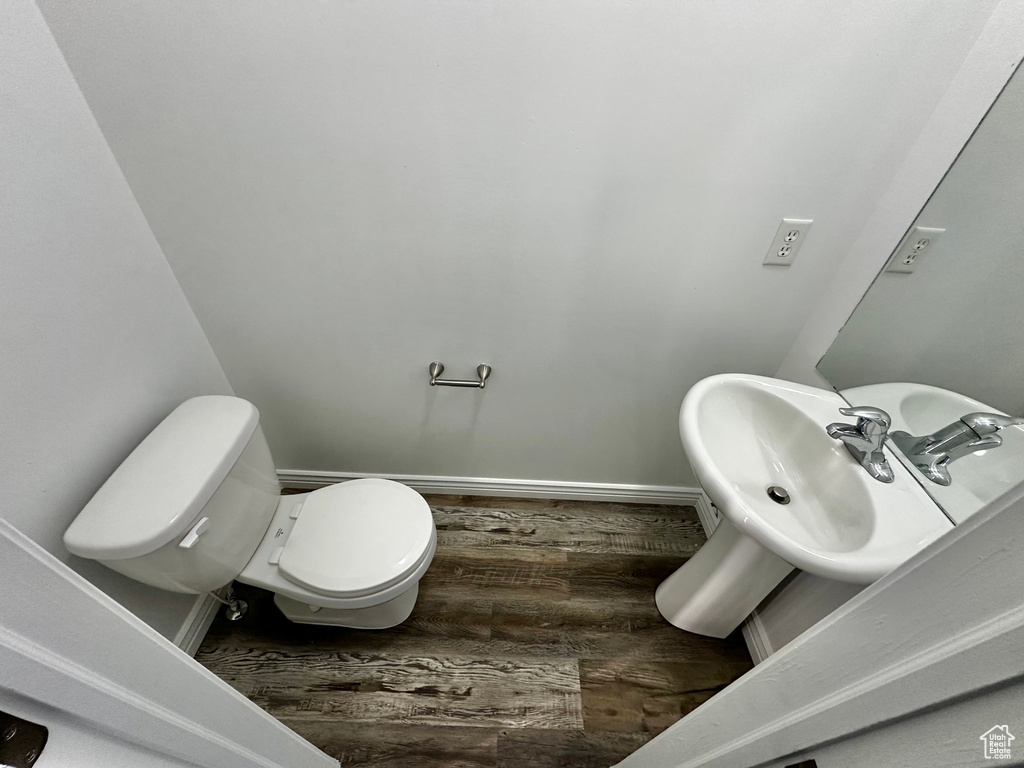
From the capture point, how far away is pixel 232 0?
2.51 feet

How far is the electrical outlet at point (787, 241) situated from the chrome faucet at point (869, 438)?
0.40m

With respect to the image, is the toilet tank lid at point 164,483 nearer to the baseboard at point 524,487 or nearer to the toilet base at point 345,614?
the toilet base at point 345,614

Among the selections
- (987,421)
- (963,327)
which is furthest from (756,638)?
(963,327)

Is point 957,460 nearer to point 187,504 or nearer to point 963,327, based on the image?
point 963,327

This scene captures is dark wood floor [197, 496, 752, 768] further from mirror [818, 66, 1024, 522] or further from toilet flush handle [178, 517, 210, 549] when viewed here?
mirror [818, 66, 1024, 522]

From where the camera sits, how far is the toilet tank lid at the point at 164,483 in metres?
0.80

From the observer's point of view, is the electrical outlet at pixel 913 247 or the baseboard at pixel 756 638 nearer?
the electrical outlet at pixel 913 247

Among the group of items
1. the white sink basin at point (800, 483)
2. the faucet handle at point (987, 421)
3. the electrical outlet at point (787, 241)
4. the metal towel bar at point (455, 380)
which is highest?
the electrical outlet at point (787, 241)

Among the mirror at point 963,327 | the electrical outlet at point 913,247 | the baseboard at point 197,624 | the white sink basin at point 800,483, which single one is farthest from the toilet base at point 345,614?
the electrical outlet at point 913,247

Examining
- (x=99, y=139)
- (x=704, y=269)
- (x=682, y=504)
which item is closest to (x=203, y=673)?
(x=99, y=139)

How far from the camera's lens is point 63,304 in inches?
32.7

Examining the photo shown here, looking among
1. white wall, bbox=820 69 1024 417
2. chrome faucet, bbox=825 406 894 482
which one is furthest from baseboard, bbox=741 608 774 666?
white wall, bbox=820 69 1024 417

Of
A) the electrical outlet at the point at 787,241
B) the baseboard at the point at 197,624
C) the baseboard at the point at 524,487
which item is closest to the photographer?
the electrical outlet at the point at 787,241

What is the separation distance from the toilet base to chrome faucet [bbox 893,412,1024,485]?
49.2 inches
